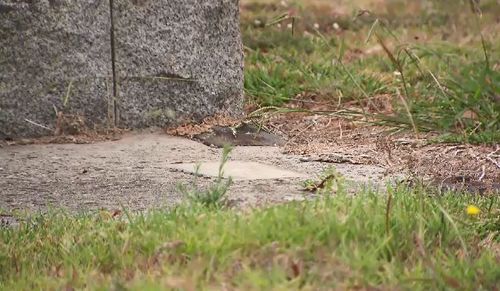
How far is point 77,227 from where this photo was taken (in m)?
3.90

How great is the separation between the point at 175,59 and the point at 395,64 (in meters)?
1.58

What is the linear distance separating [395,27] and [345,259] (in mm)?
6610

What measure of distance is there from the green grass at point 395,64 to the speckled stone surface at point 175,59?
0.41 m

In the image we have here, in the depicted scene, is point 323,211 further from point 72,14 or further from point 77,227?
point 72,14

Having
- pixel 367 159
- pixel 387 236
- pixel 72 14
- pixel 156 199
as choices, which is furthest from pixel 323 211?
pixel 72 14

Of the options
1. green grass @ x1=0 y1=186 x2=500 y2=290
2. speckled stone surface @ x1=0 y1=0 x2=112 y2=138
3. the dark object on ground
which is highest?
speckled stone surface @ x1=0 y1=0 x2=112 y2=138

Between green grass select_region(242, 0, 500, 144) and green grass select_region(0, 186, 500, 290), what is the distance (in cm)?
40

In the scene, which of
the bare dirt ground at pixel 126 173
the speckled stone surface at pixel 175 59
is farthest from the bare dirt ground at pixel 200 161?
the speckled stone surface at pixel 175 59

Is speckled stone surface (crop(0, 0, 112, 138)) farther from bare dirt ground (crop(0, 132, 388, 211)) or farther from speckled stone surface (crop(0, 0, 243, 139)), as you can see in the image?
bare dirt ground (crop(0, 132, 388, 211))

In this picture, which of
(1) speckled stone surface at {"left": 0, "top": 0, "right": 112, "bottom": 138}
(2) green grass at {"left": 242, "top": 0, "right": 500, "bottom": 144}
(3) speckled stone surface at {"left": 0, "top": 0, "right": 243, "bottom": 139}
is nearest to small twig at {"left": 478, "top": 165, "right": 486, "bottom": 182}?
(2) green grass at {"left": 242, "top": 0, "right": 500, "bottom": 144}

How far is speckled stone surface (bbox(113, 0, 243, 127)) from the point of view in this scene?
5879mm

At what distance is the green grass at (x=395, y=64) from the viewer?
219 inches

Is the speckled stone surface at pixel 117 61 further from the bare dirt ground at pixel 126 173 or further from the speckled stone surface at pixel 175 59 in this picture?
the bare dirt ground at pixel 126 173

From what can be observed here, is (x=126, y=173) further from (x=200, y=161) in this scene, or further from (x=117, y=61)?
(x=117, y=61)
